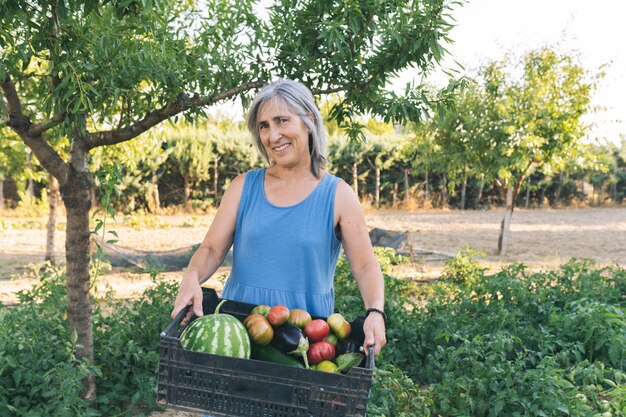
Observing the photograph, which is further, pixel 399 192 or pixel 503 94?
pixel 399 192

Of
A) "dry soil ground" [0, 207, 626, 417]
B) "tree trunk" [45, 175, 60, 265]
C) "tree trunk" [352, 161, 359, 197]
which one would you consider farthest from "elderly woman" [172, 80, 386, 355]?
"tree trunk" [352, 161, 359, 197]

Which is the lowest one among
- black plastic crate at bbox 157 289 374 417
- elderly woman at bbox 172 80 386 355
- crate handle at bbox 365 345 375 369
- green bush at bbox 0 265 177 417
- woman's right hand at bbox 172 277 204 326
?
green bush at bbox 0 265 177 417

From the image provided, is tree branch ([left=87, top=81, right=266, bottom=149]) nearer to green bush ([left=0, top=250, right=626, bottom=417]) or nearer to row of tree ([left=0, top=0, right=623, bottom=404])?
row of tree ([left=0, top=0, right=623, bottom=404])

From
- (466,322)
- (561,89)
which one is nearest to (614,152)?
(561,89)

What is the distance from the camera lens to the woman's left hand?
7.03 ft

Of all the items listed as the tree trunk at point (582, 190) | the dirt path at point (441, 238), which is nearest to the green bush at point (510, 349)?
the dirt path at point (441, 238)

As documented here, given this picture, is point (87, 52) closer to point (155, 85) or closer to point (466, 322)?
point (155, 85)

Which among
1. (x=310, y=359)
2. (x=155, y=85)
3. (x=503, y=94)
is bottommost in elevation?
(x=310, y=359)

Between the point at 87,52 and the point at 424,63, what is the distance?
1790 millimetres

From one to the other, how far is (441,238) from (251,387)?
14377mm

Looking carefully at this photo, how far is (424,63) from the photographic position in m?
3.65

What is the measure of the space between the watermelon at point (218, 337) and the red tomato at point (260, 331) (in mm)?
30

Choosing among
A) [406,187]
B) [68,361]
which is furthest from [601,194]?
[68,361]

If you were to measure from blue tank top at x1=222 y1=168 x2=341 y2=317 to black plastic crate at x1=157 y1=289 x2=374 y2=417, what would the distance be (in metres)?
0.72
